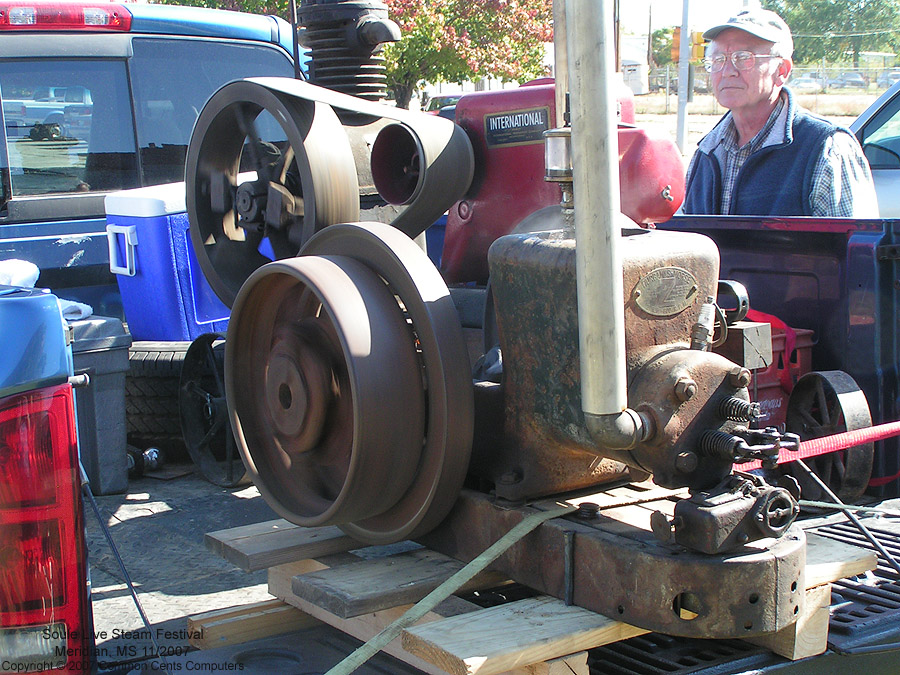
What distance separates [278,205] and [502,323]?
85cm

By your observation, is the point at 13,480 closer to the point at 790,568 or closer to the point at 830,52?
the point at 790,568

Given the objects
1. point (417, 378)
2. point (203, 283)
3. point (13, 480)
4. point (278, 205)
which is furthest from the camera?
point (203, 283)

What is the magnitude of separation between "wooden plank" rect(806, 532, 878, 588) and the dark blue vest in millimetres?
1634

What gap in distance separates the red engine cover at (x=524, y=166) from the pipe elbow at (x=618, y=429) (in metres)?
1.14

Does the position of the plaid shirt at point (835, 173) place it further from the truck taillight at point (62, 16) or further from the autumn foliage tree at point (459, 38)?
the autumn foliage tree at point (459, 38)

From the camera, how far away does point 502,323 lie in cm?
198

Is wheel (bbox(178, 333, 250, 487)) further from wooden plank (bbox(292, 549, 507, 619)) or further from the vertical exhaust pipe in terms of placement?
the vertical exhaust pipe

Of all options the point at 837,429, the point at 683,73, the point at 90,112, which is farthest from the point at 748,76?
the point at 683,73

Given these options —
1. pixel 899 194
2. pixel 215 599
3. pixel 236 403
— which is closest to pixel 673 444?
pixel 236 403

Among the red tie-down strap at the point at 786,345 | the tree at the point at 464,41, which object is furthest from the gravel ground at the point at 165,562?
the tree at the point at 464,41

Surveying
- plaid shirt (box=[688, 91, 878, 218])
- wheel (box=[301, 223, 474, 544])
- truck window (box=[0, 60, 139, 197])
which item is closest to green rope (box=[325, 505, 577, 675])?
wheel (box=[301, 223, 474, 544])

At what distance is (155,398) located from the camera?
4.21m

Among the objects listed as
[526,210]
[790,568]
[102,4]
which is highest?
[102,4]

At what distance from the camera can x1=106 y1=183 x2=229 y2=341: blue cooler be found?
13.7ft
